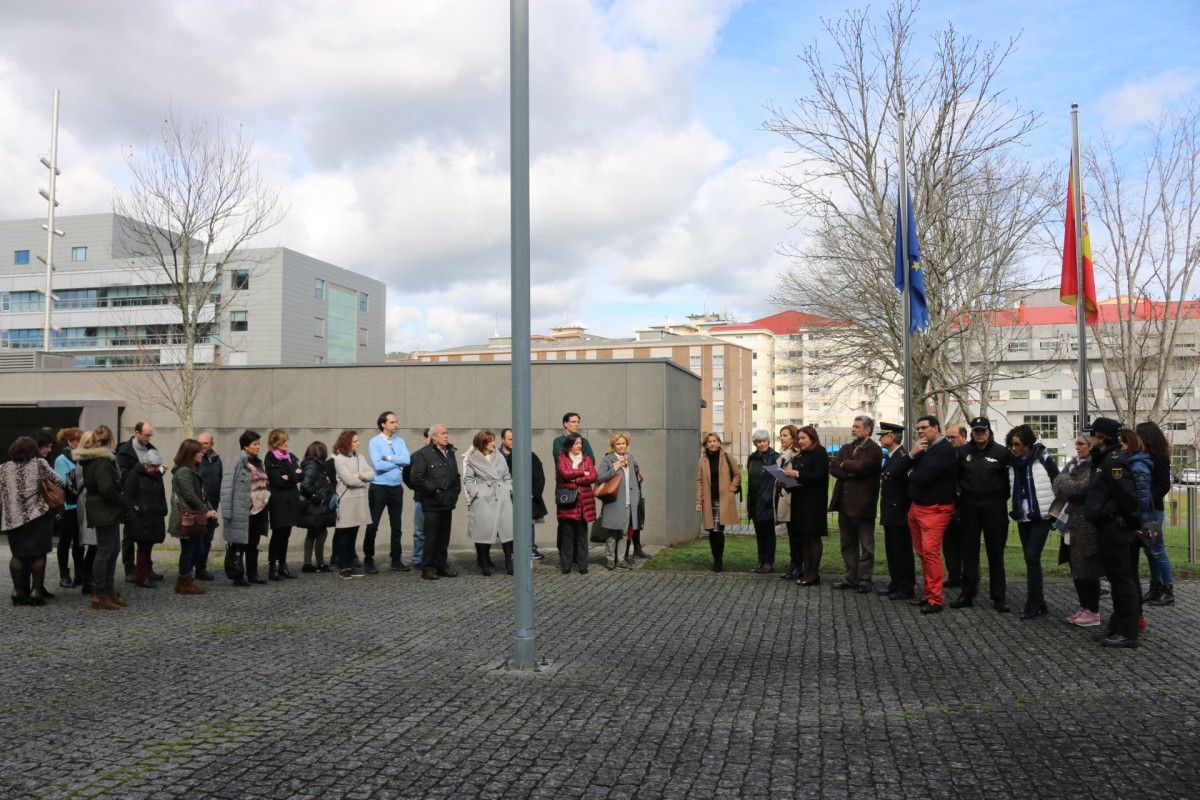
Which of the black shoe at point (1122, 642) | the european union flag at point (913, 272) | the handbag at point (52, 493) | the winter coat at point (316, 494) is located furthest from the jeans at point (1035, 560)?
the handbag at point (52, 493)

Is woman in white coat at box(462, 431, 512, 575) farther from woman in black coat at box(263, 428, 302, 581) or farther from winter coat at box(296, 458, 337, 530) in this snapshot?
woman in black coat at box(263, 428, 302, 581)

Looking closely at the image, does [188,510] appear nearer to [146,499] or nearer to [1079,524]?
[146,499]

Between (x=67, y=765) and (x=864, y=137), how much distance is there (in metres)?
20.4

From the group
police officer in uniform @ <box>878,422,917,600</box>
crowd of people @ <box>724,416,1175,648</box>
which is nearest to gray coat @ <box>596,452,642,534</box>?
crowd of people @ <box>724,416,1175,648</box>

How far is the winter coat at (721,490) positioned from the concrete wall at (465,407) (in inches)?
113

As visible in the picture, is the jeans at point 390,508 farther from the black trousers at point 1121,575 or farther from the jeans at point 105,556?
the black trousers at point 1121,575

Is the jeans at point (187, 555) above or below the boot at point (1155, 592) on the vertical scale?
above

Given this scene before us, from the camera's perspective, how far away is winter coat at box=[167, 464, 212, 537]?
1113cm

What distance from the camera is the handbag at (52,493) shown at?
10.3m

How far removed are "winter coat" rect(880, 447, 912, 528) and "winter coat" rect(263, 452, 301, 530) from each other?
6930mm

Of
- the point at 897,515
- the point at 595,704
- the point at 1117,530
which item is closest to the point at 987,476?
the point at 897,515

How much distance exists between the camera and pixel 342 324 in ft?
362

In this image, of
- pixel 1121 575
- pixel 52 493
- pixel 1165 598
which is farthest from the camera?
pixel 1165 598

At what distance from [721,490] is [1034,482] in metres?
4.06
